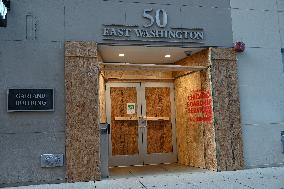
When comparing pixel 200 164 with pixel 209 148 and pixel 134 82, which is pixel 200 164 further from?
pixel 134 82

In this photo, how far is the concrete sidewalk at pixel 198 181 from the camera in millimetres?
6203

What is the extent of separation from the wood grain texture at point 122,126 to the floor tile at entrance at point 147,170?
73 cm

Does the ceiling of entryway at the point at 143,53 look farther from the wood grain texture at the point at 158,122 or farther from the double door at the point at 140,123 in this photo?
the wood grain texture at the point at 158,122

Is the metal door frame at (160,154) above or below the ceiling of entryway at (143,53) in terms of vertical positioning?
below

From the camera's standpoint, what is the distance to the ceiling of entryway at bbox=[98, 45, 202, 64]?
8.01 metres

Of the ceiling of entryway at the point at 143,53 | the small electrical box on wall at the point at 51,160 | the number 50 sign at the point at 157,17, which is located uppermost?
the number 50 sign at the point at 157,17

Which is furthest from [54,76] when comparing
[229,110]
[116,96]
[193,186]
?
[229,110]

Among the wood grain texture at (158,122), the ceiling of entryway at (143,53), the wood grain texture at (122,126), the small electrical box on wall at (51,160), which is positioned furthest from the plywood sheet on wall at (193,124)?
the small electrical box on wall at (51,160)

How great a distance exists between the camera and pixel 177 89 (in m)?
10.0

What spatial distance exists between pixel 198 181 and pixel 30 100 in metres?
4.19

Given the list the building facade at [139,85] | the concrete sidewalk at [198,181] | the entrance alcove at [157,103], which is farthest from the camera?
the entrance alcove at [157,103]

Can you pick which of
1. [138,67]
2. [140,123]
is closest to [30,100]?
[138,67]

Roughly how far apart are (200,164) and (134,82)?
132 inches

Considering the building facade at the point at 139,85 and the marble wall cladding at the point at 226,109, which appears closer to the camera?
the building facade at the point at 139,85
